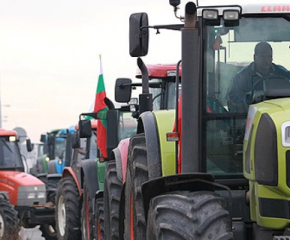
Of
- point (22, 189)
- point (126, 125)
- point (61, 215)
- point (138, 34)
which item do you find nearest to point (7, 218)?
point (61, 215)

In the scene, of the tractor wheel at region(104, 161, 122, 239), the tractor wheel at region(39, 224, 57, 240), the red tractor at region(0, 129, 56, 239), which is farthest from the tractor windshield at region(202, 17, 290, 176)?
the tractor wheel at region(39, 224, 57, 240)

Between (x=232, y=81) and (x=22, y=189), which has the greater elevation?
(x=232, y=81)

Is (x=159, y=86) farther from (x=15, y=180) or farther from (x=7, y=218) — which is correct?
(x=15, y=180)

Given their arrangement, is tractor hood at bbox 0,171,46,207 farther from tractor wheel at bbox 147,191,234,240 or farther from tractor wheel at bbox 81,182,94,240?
tractor wheel at bbox 147,191,234,240

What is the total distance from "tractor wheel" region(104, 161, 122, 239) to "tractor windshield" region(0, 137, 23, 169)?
8.41m

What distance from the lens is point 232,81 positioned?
7.79 m

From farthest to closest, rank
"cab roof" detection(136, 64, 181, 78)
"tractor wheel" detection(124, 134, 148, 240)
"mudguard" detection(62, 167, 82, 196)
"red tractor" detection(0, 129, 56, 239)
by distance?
1. "red tractor" detection(0, 129, 56, 239)
2. "mudguard" detection(62, 167, 82, 196)
3. "cab roof" detection(136, 64, 181, 78)
4. "tractor wheel" detection(124, 134, 148, 240)

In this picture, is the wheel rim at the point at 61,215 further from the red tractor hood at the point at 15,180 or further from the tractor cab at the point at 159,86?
the tractor cab at the point at 159,86

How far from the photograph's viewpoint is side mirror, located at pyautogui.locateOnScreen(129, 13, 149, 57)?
26.4ft

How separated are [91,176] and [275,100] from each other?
8.95 meters

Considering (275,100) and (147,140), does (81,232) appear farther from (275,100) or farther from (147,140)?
(275,100)

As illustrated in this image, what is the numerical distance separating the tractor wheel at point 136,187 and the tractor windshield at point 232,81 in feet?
3.11

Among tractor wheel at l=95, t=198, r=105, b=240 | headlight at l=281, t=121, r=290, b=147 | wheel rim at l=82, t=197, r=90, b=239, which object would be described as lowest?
wheel rim at l=82, t=197, r=90, b=239

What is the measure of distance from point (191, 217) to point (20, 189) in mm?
13609
